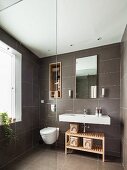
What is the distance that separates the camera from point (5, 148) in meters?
1.75

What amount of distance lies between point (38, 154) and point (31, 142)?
24 centimetres

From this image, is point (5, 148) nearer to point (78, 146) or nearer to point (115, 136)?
point (78, 146)

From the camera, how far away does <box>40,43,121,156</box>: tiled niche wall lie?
2002 millimetres

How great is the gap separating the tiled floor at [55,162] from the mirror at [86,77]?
3.58 ft

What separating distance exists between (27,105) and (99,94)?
133 cm

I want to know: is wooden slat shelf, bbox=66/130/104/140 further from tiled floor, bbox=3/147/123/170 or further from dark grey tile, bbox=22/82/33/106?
dark grey tile, bbox=22/82/33/106

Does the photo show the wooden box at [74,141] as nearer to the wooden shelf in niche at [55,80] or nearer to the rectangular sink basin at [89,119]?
the rectangular sink basin at [89,119]

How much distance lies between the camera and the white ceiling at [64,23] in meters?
1.54

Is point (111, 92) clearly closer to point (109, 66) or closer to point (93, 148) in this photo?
point (109, 66)

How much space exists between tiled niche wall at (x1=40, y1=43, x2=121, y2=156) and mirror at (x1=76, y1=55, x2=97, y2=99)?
3.3 inches

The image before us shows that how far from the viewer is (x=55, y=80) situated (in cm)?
194

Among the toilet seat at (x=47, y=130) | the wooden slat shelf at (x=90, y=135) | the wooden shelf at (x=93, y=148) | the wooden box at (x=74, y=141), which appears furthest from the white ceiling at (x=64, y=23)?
the wooden shelf at (x=93, y=148)

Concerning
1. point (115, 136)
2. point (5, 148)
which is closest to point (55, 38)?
point (5, 148)

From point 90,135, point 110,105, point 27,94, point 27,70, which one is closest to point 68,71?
point 27,70
